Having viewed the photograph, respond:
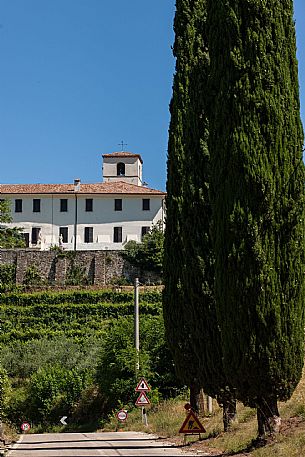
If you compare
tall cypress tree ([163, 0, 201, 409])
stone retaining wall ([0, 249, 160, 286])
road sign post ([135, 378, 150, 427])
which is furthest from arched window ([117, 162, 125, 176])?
tall cypress tree ([163, 0, 201, 409])

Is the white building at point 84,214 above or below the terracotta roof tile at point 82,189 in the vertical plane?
below

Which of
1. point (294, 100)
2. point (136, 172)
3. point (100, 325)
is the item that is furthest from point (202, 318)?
point (136, 172)

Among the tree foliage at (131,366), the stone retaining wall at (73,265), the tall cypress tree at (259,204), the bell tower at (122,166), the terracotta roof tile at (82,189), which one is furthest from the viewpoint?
the bell tower at (122,166)

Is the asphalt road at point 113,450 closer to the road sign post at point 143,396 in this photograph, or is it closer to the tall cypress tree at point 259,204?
the road sign post at point 143,396

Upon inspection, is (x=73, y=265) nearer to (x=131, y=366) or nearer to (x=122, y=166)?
(x=122, y=166)

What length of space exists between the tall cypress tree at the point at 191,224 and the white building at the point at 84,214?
51.9 meters

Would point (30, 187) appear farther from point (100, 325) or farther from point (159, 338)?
point (159, 338)

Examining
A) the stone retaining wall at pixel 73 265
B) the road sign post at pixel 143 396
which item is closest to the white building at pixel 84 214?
the stone retaining wall at pixel 73 265

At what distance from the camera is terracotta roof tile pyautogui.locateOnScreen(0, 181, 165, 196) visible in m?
71.8

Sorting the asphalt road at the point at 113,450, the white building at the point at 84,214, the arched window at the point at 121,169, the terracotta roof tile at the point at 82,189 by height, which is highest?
the arched window at the point at 121,169

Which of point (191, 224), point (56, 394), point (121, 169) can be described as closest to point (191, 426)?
point (191, 224)

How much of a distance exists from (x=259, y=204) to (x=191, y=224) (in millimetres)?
4845

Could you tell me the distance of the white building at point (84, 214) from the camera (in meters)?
70.8

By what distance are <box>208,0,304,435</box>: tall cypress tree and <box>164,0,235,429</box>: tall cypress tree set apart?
316 cm
